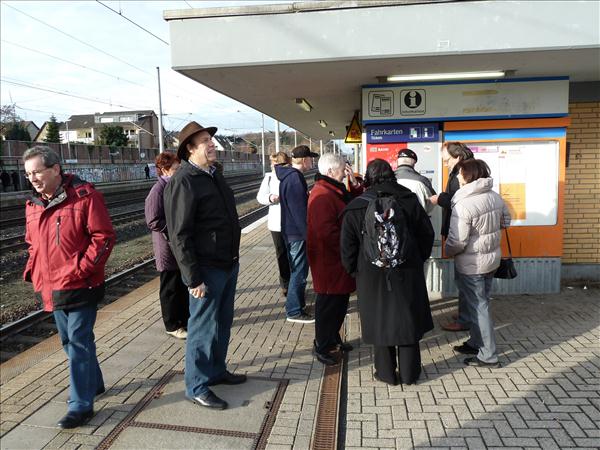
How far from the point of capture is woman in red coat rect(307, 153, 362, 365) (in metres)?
4.44

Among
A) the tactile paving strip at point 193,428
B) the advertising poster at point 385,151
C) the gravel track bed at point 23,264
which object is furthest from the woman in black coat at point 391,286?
the gravel track bed at point 23,264

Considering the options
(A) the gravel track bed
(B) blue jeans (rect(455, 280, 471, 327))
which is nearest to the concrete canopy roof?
(B) blue jeans (rect(455, 280, 471, 327))

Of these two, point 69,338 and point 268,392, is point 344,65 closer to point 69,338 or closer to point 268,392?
point 268,392

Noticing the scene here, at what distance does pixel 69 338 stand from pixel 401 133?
4.29 meters

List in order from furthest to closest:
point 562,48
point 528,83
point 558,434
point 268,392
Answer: point 528,83 → point 562,48 → point 268,392 → point 558,434

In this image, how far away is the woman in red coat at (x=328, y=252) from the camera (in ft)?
14.6

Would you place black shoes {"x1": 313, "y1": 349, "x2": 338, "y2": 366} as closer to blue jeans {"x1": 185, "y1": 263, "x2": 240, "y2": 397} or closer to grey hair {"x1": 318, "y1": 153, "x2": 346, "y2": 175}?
blue jeans {"x1": 185, "y1": 263, "x2": 240, "y2": 397}

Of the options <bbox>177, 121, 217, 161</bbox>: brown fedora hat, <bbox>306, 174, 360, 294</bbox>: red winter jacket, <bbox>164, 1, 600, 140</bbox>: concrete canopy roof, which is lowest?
<bbox>306, 174, 360, 294</bbox>: red winter jacket

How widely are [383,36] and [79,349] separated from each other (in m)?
3.67

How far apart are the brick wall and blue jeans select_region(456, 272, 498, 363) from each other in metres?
3.09

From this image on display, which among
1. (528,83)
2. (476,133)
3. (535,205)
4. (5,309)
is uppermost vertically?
(528,83)

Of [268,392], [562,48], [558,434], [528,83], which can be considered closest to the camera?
[558,434]

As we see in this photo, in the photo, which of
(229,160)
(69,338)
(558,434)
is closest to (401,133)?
(558,434)

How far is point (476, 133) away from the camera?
20.0 feet
